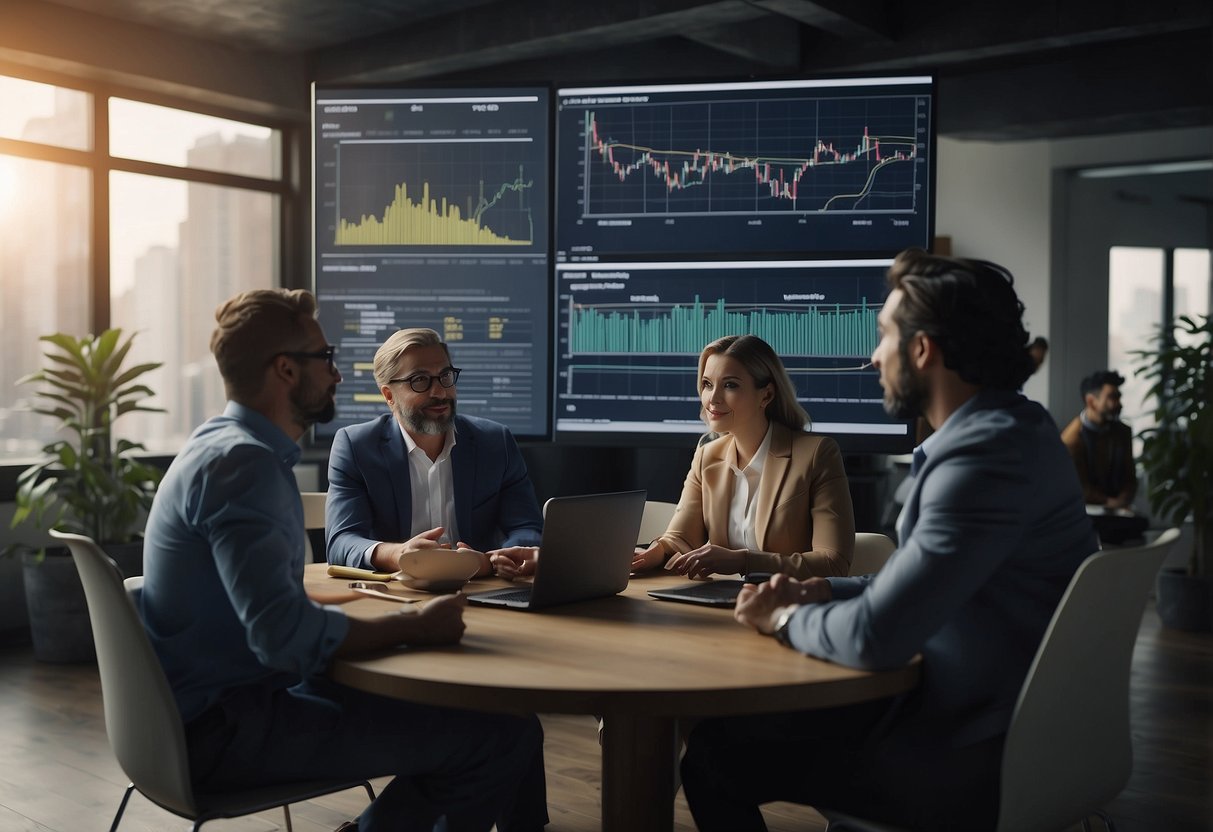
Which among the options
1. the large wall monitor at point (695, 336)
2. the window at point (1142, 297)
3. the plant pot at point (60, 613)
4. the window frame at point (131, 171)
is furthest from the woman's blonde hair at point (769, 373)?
the window at point (1142, 297)

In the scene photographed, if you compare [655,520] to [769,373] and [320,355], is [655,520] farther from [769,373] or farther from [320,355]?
[320,355]

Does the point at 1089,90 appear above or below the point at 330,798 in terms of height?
above

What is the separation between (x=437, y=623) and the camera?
1.91m

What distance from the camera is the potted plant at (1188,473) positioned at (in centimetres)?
583

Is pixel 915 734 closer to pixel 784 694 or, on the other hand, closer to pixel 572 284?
pixel 784 694

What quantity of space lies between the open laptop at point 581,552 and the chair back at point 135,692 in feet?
1.99

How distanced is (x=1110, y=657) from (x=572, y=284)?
2.66 meters

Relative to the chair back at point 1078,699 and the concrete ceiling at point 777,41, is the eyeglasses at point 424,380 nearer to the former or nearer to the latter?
the chair back at point 1078,699

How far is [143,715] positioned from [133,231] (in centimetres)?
500

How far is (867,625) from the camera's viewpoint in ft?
5.73

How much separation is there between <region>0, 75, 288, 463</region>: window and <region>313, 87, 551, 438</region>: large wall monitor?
191cm

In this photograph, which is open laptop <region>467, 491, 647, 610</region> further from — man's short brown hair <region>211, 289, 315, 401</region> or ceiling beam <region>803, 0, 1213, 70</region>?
ceiling beam <region>803, 0, 1213, 70</region>

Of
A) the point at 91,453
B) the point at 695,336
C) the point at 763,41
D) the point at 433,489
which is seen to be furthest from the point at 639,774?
the point at 763,41

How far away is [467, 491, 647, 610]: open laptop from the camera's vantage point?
2.14m
